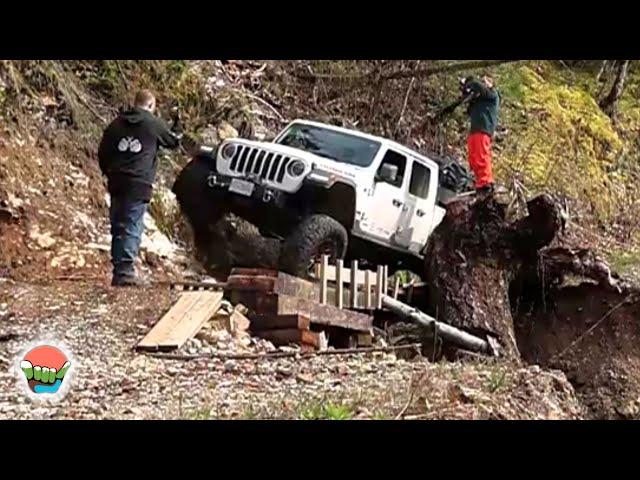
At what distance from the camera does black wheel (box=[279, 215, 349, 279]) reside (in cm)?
693

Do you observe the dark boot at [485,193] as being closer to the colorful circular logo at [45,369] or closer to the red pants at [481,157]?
the red pants at [481,157]

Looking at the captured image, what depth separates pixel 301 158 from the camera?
723 cm

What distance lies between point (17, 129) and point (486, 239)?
3.06m

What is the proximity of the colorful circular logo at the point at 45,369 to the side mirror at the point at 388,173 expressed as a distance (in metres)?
2.61

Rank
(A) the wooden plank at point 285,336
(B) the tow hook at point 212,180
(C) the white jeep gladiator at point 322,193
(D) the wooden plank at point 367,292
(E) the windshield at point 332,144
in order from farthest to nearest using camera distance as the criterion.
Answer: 1. (E) the windshield at point 332,144
2. (D) the wooden plank at point 367,292
3. (B) the tow hook at point 212,180
4. (C) the white jeep gladiator at point 322,193
5. (A) the wooden plank at point 285,336

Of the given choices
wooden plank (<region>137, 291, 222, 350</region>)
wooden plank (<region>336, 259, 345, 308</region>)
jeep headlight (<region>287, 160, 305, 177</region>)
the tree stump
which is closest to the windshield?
jeep headlight (<region>287, 160, 305, 177</region>)

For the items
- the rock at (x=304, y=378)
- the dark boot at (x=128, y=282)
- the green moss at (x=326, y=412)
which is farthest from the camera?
the dark boot at (x=128, y=282)

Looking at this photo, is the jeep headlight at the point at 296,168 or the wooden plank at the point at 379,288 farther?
the wooden plank at the point at 379,288

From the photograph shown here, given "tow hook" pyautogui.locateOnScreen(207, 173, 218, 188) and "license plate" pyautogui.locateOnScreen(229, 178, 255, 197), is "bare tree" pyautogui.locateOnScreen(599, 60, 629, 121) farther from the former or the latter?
"tow hook" pyautogui.locateOnScreen(207, 173, 218, 188)

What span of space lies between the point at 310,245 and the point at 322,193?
381 millimetres

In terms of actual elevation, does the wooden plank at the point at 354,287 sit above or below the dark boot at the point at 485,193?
below

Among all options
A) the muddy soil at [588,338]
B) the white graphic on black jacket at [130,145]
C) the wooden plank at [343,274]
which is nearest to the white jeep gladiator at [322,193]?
the wooden plank at [343,274]

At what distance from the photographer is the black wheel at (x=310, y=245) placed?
6.93 meters

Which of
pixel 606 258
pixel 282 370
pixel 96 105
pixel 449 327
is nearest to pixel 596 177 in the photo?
pixel 606 258
